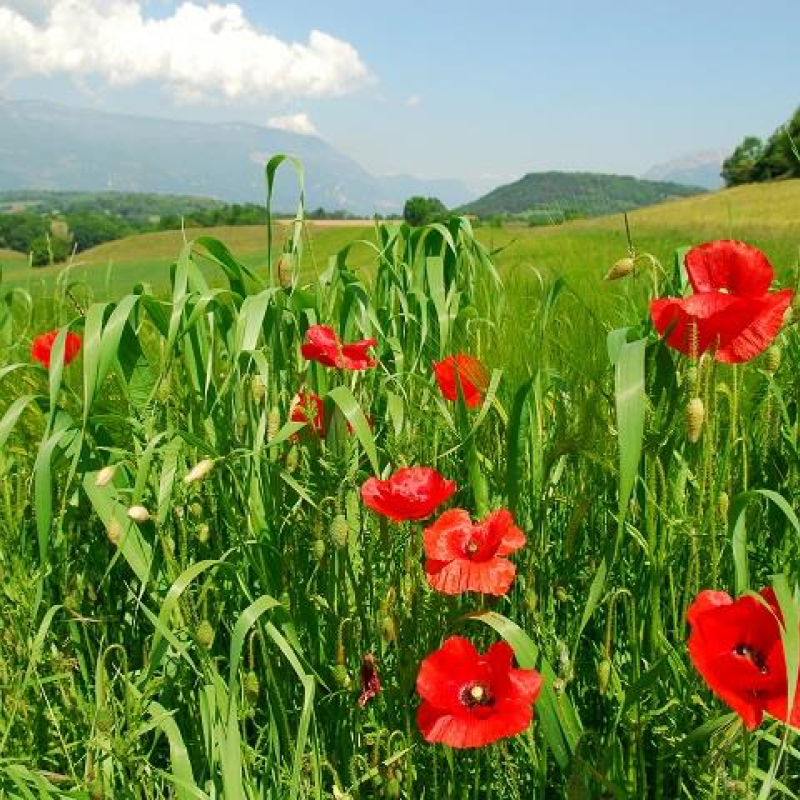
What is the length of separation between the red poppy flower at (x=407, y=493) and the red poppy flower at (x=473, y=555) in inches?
1.4

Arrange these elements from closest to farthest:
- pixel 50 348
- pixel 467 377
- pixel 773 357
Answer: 1. pixel 773 357
2. pixel 467 377
3. pixel 50 348

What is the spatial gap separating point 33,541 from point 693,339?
1170mm

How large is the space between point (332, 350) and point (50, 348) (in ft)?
2.00

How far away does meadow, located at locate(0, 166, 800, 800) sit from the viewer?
1.02 metres

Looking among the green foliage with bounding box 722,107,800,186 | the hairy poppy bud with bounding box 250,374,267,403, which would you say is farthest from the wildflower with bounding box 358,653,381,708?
the green foliage with bounding box 722,107,800,186

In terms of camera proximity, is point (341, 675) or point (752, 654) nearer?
point (752, 654)

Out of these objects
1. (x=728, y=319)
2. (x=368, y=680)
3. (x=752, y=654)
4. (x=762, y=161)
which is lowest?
(x=368, y=680)

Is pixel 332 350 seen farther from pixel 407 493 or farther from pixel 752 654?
pixel 752 654

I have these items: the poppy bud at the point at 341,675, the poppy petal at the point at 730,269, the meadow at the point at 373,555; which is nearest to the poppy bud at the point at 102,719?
the meadow at the point at 373,555

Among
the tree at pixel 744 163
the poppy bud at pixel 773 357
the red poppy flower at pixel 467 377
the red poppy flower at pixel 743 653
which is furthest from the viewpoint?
the tree at pixel 744 163

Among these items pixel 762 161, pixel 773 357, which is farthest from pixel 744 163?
pixel 773 357

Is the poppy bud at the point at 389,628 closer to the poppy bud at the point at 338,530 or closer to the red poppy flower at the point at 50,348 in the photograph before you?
the poppy bud at the point at 338,530

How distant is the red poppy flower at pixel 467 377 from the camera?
132 cm

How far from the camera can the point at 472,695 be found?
0.97m
